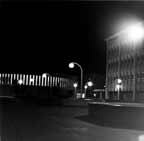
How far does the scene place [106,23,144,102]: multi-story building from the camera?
2650 inches

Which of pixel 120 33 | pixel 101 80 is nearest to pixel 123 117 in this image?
pixel 120 33

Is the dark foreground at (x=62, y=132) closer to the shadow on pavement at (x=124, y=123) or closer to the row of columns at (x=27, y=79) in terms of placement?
the shadow on pavement at (x=124, y=123)

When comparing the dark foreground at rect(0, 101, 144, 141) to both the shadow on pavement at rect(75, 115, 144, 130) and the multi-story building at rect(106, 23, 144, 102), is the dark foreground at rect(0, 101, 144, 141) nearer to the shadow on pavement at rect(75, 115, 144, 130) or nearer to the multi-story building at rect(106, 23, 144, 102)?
the shadow on pavement at rect(75, 115, 144, 130)

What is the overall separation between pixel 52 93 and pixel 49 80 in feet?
201

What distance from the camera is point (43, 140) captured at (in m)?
11.6

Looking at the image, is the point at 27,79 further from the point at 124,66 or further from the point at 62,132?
the point at 62,132

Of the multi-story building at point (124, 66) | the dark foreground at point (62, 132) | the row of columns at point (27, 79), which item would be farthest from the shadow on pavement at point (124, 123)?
the row of columns at point (27, 79)

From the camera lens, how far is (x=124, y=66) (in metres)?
76.7

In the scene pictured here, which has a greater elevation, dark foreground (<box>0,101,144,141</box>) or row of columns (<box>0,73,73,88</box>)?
row of columns (<box>0,73,73,88</box>)

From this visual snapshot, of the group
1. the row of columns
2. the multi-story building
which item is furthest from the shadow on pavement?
the row of columns

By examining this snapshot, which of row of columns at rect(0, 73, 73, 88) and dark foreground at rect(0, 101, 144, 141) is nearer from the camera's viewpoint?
dark foreground at rect(0, 101, 144, 141)

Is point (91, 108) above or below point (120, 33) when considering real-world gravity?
below

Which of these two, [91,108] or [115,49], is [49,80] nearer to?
[115,49]

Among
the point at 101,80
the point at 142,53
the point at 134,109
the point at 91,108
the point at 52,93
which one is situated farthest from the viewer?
the point at 101,80
